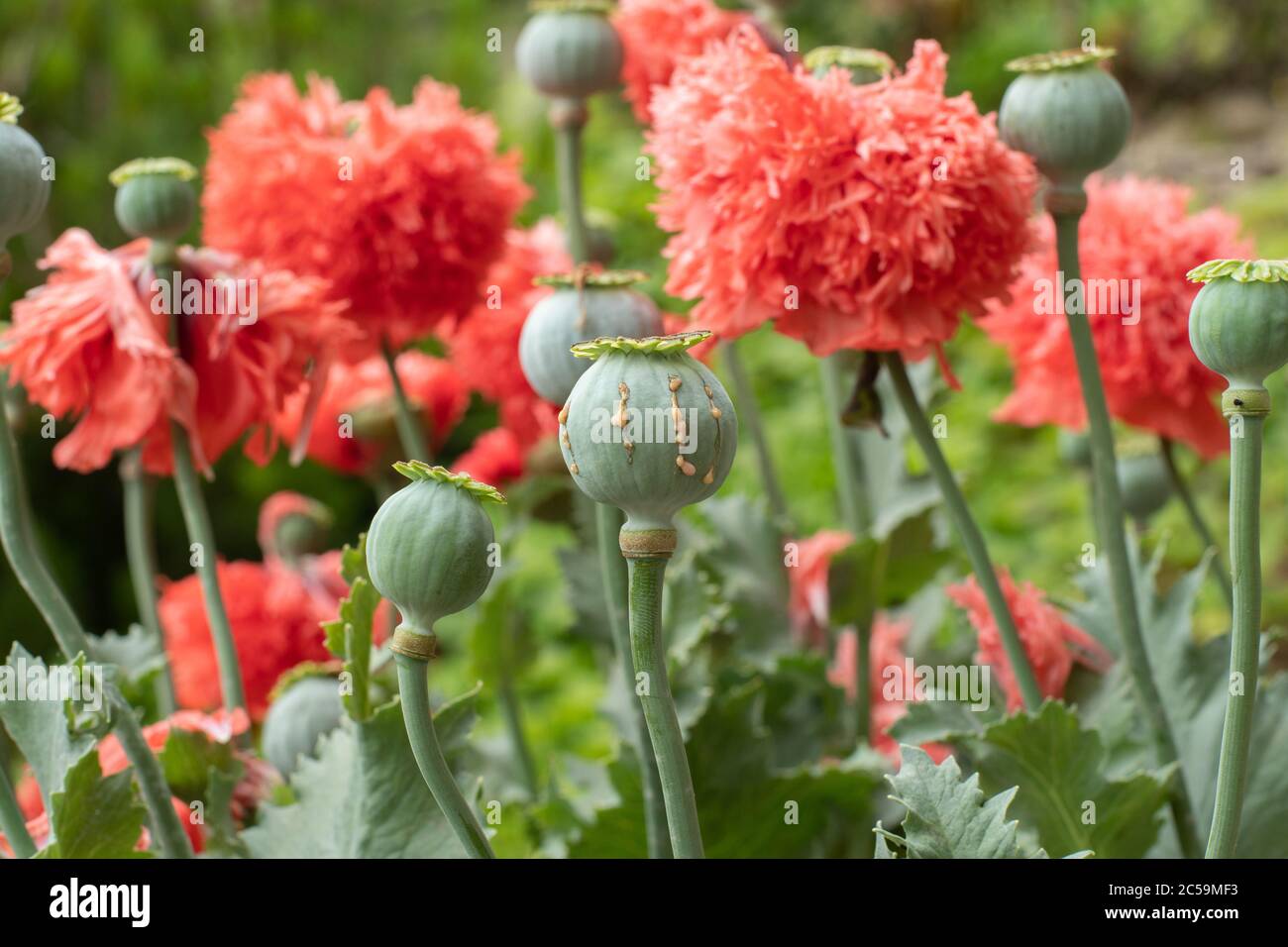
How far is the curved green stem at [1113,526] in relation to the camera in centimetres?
60

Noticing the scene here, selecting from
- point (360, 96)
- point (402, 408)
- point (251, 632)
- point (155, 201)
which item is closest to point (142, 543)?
point (251, 632)

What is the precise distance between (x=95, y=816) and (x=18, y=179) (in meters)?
0.23

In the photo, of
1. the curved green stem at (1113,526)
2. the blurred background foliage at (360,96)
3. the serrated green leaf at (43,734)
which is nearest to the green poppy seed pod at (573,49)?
the curved green stem at (1113,526)

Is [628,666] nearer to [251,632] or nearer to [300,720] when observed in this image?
[300,720]

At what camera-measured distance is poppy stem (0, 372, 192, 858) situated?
518mm

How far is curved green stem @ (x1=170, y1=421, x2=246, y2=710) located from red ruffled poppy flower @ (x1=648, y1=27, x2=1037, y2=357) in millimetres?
228

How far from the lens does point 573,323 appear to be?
539 mm

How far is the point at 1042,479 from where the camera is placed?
219cm

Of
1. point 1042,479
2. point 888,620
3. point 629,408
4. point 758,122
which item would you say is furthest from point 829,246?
point 1042,479

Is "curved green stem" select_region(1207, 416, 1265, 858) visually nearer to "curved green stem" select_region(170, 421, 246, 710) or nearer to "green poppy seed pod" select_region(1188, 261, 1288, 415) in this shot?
"green poppy seed pod" select_region(1188, 261, 1288, 415)

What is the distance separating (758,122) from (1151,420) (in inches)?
11.4

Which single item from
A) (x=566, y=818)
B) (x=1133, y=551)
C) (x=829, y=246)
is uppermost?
(x=829, y=246)

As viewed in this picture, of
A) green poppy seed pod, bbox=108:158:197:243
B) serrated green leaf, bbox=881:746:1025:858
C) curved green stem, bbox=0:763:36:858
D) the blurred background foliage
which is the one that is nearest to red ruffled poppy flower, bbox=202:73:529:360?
green poppy seed pod, bbox=108:158:197:243
